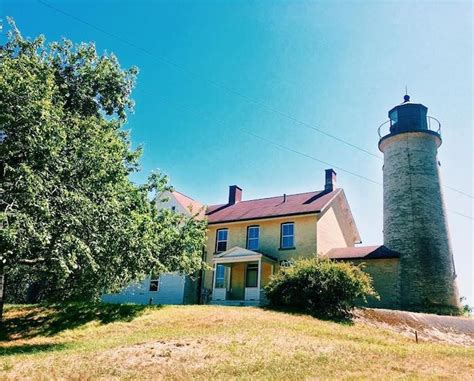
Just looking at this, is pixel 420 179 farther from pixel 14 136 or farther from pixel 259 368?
pixel 14 136

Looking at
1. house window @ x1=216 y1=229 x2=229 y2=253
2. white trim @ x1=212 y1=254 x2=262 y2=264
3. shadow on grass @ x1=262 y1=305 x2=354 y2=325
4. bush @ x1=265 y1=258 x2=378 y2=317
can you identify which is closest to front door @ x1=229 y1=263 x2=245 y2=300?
white trim @ x1=212 y1=254 x2=262 y2=264

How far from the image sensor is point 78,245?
11.5 metres

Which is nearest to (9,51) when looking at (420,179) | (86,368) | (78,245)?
(78,245)

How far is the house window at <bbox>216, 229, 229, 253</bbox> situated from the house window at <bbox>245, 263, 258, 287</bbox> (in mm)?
2468

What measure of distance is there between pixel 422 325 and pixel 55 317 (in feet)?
48.7

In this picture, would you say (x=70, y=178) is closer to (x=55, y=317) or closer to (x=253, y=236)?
(x=55, y=317)

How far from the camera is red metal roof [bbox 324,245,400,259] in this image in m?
24.6

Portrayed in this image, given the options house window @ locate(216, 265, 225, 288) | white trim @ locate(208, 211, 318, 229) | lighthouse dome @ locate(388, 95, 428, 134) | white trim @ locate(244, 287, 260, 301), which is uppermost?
lighthouse dome @ locate(388, 95, 428, 134)

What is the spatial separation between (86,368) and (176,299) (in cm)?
1943

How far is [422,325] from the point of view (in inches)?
692

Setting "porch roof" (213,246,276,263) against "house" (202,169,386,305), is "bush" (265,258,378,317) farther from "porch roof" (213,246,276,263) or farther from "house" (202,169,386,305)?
"porch roof" (213,246,276,263)

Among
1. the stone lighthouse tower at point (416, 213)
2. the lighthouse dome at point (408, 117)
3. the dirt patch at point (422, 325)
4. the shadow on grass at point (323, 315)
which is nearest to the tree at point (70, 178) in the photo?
the shadow on grass at point (323, 315)

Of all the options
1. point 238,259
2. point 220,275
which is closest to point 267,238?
point 238,259

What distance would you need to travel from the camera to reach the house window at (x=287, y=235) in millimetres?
26984
